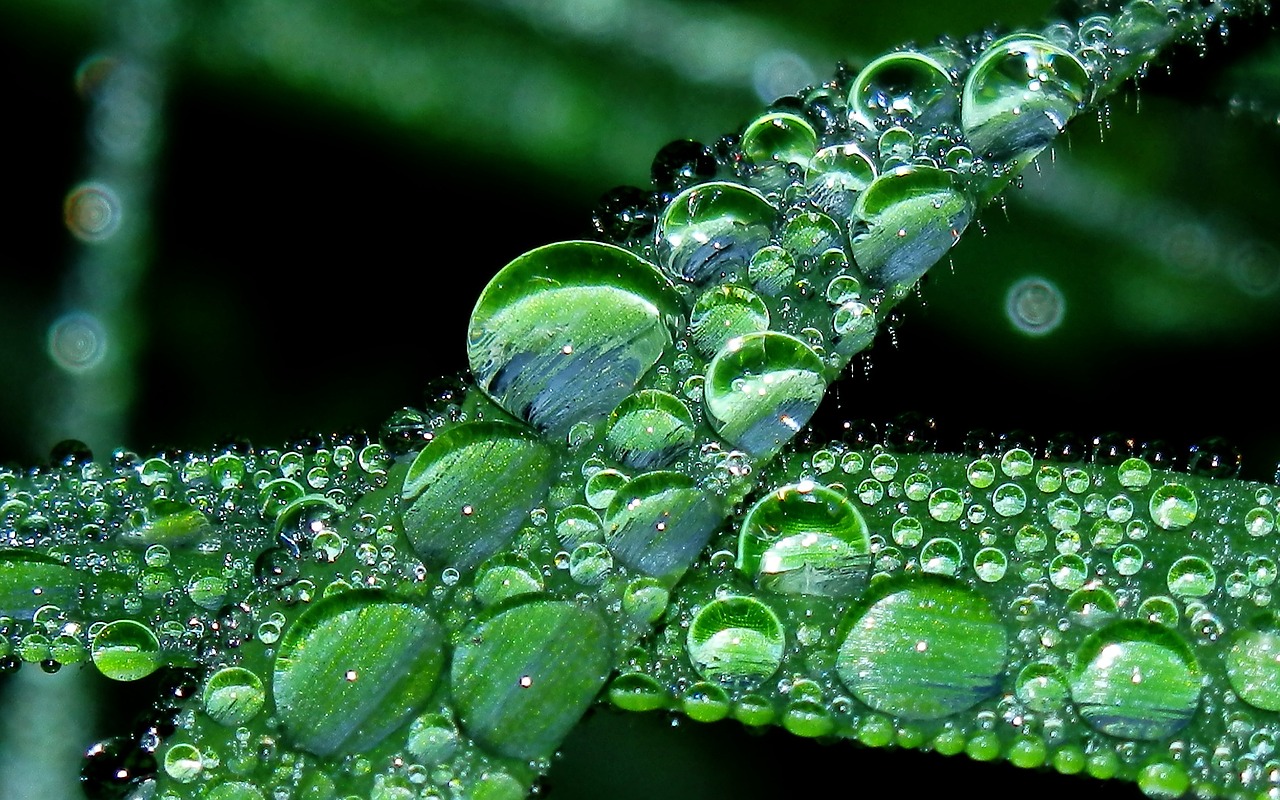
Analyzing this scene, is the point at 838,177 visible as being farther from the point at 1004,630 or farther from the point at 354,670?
the point at 354,670

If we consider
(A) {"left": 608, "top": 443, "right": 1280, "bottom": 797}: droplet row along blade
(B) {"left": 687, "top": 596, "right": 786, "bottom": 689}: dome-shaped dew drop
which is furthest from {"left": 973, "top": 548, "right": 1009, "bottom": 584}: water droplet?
(B) {"left": 687, "top": 596, "right": 786, "bottom": 689}: dome-shaped dew drop

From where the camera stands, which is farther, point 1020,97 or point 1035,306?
point 1035,306

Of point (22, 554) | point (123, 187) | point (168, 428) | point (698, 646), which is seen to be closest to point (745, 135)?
point (698, 646)

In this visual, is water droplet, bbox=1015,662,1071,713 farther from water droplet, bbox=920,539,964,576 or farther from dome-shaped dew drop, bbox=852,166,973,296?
dome-shaped dew drop, bbox=852,166,973,296

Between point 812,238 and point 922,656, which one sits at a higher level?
point 812,238

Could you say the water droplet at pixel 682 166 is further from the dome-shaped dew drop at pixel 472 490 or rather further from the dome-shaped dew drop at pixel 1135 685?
the dome-shaped dew drop at pixel 1135 685

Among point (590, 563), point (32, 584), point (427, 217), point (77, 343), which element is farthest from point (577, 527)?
point (77, 343)
